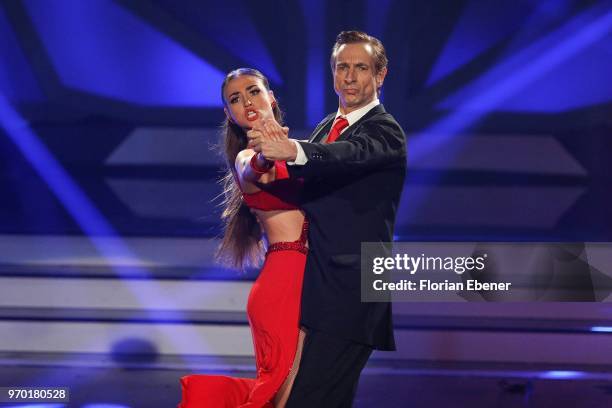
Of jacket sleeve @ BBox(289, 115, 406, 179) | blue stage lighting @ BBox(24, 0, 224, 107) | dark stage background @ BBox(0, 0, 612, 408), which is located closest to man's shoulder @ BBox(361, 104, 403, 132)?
jacket sleeve @ BBox(289, 115, 406, 179)

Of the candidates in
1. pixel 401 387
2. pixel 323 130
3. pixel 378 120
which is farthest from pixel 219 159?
pixel 378 120

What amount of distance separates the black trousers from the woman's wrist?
16.2 inches

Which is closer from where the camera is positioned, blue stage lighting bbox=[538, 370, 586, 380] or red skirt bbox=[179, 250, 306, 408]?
red skirt bbox=[179, 250, 306, 408]

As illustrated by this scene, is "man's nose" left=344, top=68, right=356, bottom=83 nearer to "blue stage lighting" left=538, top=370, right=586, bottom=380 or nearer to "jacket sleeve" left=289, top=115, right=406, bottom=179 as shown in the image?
"jacket sleeve" left=289, top=115, right=406, bottom=179

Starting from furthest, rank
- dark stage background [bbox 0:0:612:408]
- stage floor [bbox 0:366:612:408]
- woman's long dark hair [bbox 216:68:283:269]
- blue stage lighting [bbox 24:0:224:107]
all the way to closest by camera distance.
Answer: blue stage lighting [bbox 24:0:224:107] < dark stage background [bbox 0:0:612:408] < stage floor [bbox 0:366:612:408] < woman's long dark hair [bbox 216:68:283:269]

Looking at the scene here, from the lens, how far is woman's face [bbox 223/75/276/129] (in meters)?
2.08

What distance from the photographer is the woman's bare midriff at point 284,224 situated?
6.64ft

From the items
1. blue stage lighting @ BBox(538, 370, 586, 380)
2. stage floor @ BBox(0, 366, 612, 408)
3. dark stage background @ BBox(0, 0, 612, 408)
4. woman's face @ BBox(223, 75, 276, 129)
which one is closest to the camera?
woman's face @ BBox(223, 75, 276, 129)

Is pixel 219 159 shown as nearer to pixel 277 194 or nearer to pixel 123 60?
pixel 123 60

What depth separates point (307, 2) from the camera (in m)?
4.68

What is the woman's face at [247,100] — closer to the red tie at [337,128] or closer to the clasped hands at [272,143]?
the red tie at [337,128]

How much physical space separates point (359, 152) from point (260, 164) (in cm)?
24

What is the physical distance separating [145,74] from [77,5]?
2.03ft

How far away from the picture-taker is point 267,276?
6.66ft
